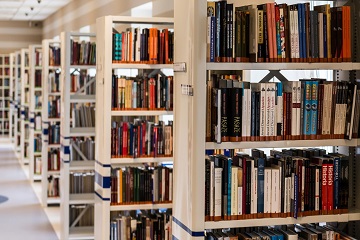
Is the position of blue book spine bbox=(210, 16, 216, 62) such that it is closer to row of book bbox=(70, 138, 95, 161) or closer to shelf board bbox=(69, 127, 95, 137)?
shelf board bbox=(69, 127, 95, 137)

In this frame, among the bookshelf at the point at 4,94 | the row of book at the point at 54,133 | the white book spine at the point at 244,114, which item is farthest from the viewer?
the bookshelf at the point at 4,94

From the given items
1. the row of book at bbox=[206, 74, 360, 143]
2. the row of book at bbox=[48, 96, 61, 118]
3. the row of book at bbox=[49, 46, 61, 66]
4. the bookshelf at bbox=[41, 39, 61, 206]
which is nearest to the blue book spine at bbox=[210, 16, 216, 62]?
the row of book at bbox=[206, 74, 360, 143]

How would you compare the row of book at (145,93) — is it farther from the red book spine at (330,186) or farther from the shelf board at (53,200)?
the shelf board at (53,200)

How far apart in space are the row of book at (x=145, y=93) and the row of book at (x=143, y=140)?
0.16 m

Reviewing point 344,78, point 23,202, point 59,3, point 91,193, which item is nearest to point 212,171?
point 344,78

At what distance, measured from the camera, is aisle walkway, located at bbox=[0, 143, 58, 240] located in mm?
7988

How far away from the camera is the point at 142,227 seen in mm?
5699

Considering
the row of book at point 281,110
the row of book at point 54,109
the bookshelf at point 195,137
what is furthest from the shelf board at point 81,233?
the row of book at point 281,110

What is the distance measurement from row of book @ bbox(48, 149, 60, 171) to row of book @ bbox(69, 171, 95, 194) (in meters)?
2.22

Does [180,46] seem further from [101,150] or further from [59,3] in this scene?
[59,3]

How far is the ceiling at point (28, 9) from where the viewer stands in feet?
47.8

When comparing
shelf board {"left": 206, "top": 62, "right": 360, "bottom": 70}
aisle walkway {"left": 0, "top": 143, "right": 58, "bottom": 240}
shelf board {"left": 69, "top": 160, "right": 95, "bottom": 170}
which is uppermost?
shelf board {"left": 206, "top": 62, "right": 360, "bottom": 70}

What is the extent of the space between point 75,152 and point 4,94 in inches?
479

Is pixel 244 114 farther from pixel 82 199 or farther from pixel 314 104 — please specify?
pixel 82 199
